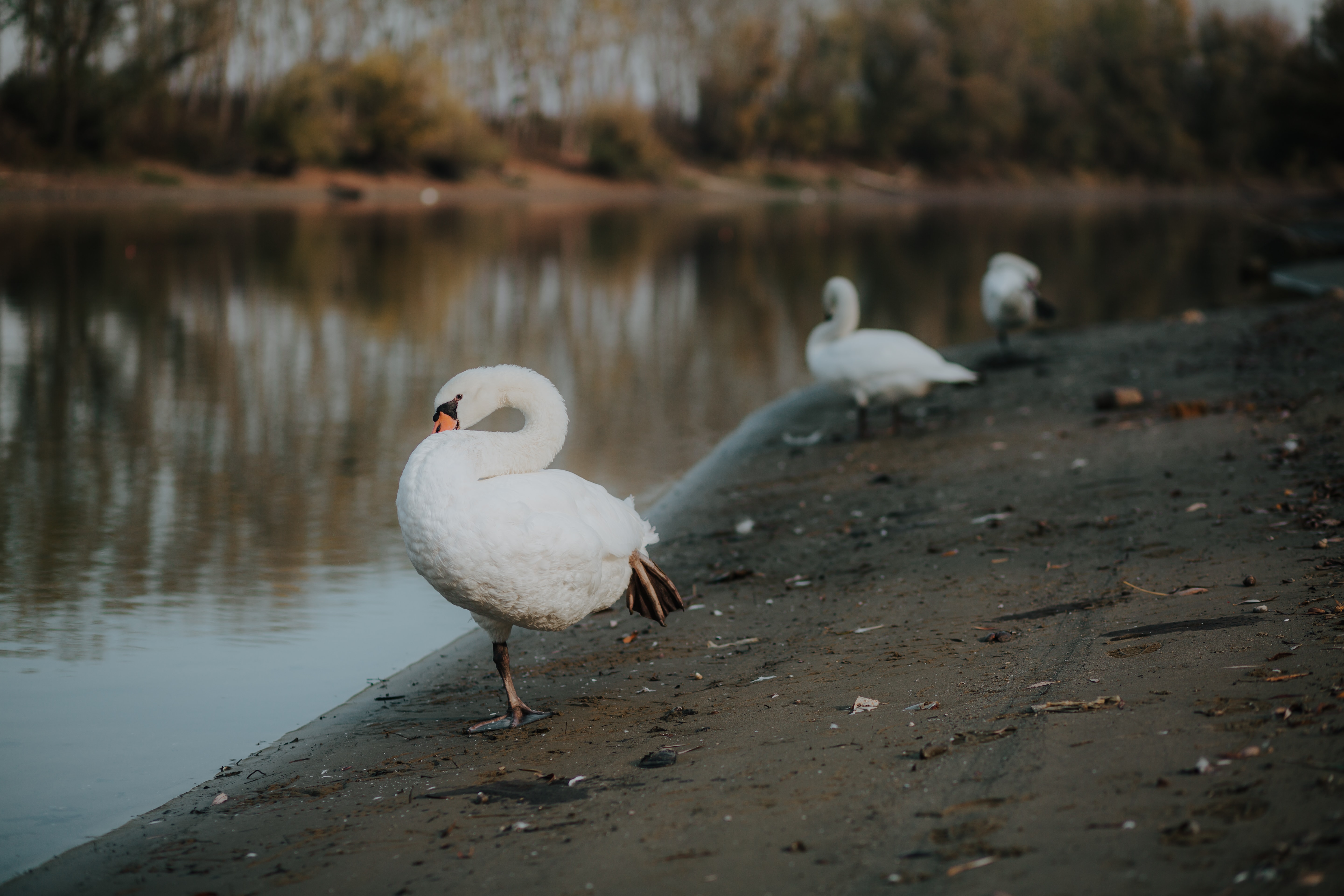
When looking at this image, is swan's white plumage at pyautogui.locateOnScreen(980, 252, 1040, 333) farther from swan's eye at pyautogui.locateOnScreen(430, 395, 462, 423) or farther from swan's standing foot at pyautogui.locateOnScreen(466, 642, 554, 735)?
swan's standing foot at pyautogui.locateOnScreen(466, 642, 554, 735)

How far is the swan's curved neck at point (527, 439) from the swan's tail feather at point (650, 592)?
61cm

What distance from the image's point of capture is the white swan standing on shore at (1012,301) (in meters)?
14.6

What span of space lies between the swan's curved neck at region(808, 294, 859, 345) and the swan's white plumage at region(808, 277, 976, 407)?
42 centimetres

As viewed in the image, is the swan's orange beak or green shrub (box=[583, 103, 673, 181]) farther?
green shrub (box=[583, 103, 673, 181])

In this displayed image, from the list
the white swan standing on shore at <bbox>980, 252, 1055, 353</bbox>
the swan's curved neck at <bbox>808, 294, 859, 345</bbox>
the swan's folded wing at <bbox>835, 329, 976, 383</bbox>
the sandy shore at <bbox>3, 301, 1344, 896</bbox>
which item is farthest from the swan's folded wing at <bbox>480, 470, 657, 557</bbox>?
the white swan standing on shore at <bbox>980, 252, 1055, 353</bbox>

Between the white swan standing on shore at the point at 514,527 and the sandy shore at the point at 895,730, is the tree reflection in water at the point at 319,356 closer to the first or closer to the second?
the sandy shore at the point at 895,730

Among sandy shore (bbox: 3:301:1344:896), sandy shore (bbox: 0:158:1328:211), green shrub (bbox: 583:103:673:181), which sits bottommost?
sandy shore (bbox: 3:301:1344:896)

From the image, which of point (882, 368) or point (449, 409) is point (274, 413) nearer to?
point (882, 368)

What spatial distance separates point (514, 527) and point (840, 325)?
715 centimetres

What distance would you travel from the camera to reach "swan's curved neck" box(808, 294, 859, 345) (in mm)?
11297

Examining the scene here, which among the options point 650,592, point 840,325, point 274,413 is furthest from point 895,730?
point 274,413

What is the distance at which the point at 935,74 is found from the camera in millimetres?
85875

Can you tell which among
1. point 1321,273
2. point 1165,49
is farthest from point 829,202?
point 1321,273

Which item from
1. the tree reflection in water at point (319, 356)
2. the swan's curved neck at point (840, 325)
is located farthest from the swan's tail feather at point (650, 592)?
the swan's curved neck at point (840, 325)
